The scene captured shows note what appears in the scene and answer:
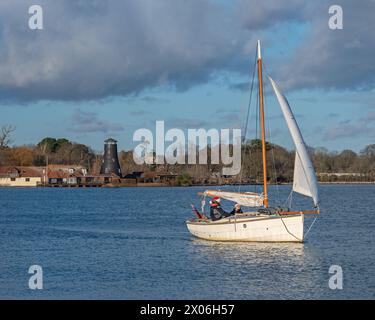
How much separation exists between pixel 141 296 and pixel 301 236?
547 inches

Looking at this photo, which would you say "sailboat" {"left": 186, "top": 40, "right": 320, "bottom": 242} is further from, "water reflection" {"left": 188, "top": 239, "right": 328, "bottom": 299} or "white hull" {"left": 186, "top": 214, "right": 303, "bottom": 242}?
"water reflection" {"left": 188, "top": 239, "right": 328, "bottom": 299}

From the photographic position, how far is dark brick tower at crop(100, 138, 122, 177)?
172 metres

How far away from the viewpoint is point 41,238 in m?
45.7

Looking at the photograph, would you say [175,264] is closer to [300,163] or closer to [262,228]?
[262,228]

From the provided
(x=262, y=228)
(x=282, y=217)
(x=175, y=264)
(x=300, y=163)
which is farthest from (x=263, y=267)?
(x=300, y=163)

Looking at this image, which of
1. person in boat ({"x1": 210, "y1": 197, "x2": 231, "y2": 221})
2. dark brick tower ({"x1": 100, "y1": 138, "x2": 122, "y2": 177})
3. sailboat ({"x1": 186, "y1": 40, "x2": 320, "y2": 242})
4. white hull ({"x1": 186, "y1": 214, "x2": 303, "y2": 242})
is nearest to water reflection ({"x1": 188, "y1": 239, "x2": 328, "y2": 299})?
white hull ({"x1": 186, "y1": 214, "x2": 303, "y2": 242})

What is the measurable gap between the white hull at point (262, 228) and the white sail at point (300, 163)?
4.83 ft

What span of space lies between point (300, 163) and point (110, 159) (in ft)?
468

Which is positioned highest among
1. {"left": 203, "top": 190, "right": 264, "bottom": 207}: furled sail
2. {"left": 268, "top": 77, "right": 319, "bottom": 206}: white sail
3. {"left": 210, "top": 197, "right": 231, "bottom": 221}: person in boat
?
{"left": 268, "top": 77, "right": 319, "bottom": 206}: white sail

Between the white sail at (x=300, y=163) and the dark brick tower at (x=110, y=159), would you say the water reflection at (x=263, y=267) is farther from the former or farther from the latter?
the dark brick tower at (x=110, y=159)

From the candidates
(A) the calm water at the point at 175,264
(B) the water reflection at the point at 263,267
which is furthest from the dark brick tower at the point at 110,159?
(B) the water reflection at the point at 263,267

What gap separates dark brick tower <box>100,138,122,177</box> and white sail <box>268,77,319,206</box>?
135950 millimetres

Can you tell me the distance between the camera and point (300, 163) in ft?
120
